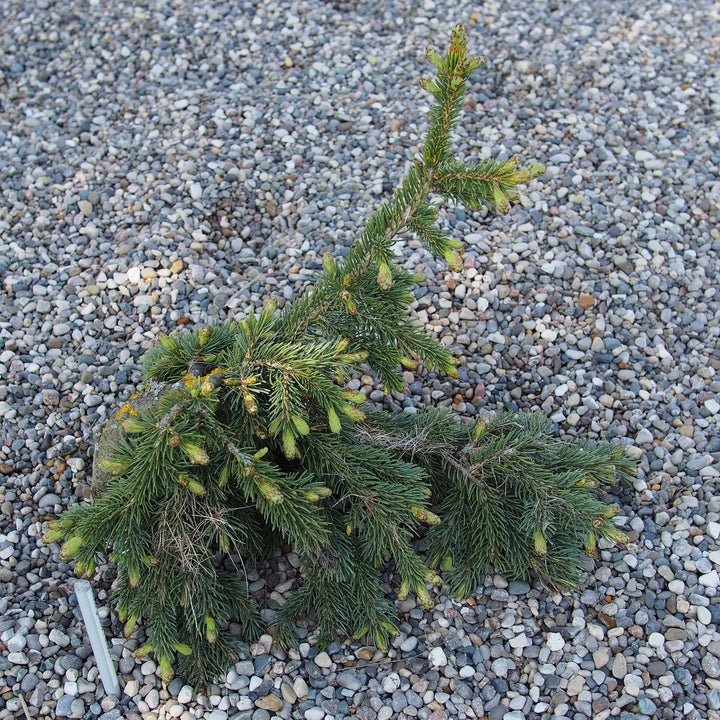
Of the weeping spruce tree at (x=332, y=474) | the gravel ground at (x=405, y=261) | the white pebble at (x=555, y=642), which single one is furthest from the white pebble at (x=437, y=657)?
the white pebble at (x=555, y=642)

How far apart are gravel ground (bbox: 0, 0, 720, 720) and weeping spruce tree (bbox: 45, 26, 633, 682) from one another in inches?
7.1

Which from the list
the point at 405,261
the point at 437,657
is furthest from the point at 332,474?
the point at 405,261

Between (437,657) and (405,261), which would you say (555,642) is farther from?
(405,261)

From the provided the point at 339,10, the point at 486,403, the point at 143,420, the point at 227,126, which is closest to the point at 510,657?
the point at 486,403

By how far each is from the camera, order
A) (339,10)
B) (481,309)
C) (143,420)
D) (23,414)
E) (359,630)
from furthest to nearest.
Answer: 1. (339,10)
2. (481,309)
3. (23,414)
4. (359,630)
5. (143,420)

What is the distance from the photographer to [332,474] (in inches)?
98.5

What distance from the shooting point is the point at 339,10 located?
16.6ft

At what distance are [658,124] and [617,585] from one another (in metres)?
2.74

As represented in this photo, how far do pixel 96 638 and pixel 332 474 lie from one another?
33.9 inches

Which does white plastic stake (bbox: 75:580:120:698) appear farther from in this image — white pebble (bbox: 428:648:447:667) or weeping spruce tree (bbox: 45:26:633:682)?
white pebble (bbox: 428:648:447:667)

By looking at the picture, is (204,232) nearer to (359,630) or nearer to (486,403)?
(486,403)

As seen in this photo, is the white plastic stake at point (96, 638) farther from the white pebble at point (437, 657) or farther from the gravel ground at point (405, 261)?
the white pebble at point (437, 657)

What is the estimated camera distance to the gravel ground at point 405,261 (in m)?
2.60

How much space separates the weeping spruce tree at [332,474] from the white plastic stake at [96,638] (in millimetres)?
71
